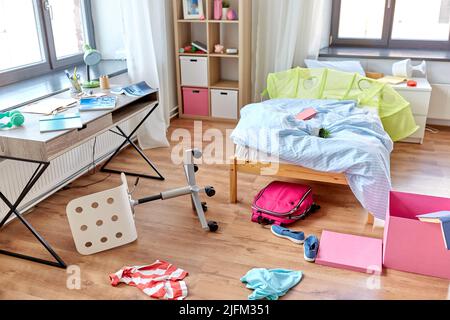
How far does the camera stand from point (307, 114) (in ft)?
10.5

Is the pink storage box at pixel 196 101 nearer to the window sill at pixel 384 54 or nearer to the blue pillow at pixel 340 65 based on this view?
the blue pillow at pixel 340 65

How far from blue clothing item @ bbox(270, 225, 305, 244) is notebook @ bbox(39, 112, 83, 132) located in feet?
4.03

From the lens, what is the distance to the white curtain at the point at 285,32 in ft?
13.6

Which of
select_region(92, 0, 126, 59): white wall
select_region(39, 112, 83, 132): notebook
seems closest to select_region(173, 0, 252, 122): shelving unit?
select_region(92, 0, 126, 59): white wall

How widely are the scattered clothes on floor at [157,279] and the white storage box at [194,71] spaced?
258cm

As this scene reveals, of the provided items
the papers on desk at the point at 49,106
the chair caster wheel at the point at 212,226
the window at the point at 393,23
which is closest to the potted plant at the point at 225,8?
the window at the point at 393,23

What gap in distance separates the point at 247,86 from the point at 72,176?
81.9 inches

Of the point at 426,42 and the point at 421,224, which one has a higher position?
the point at 426,42

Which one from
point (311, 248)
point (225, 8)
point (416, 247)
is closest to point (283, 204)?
point (311, 248)

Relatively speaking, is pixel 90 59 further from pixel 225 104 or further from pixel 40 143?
pixel 225 104

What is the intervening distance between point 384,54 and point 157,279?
333cm

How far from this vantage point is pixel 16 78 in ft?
10.4
